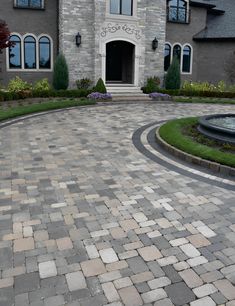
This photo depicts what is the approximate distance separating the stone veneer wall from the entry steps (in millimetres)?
909

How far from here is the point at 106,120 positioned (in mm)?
14094

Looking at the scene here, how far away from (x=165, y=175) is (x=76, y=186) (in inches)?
81.0

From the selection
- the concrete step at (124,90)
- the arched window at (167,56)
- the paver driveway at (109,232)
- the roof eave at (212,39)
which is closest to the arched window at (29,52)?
the concrete step at (124,90)

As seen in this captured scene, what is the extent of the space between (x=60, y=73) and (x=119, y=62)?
631 cm

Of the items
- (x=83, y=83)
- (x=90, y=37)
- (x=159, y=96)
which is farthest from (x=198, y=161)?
(x=90, y=37)

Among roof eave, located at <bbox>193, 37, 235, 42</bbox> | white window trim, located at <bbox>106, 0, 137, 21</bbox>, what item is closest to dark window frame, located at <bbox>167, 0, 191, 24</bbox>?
roof eave, located at <bbox>193, 37, 235, 42</bbox>

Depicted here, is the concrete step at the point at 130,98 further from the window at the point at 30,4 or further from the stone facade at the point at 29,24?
the window at the point at 30,4

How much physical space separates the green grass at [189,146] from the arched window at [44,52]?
1315 cm

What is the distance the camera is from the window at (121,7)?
22.0m

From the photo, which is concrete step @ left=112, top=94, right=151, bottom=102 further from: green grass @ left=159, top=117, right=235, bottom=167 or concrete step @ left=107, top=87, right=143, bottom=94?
green grass @ left=159, top=117, right=235, bottom=167

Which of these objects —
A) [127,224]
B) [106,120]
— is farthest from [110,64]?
[127,224]

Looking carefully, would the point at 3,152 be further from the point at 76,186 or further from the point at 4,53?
the point at 4,53

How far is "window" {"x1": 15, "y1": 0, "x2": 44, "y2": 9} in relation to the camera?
69.0ft

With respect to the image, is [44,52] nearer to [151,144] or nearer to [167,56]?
[167,56]
